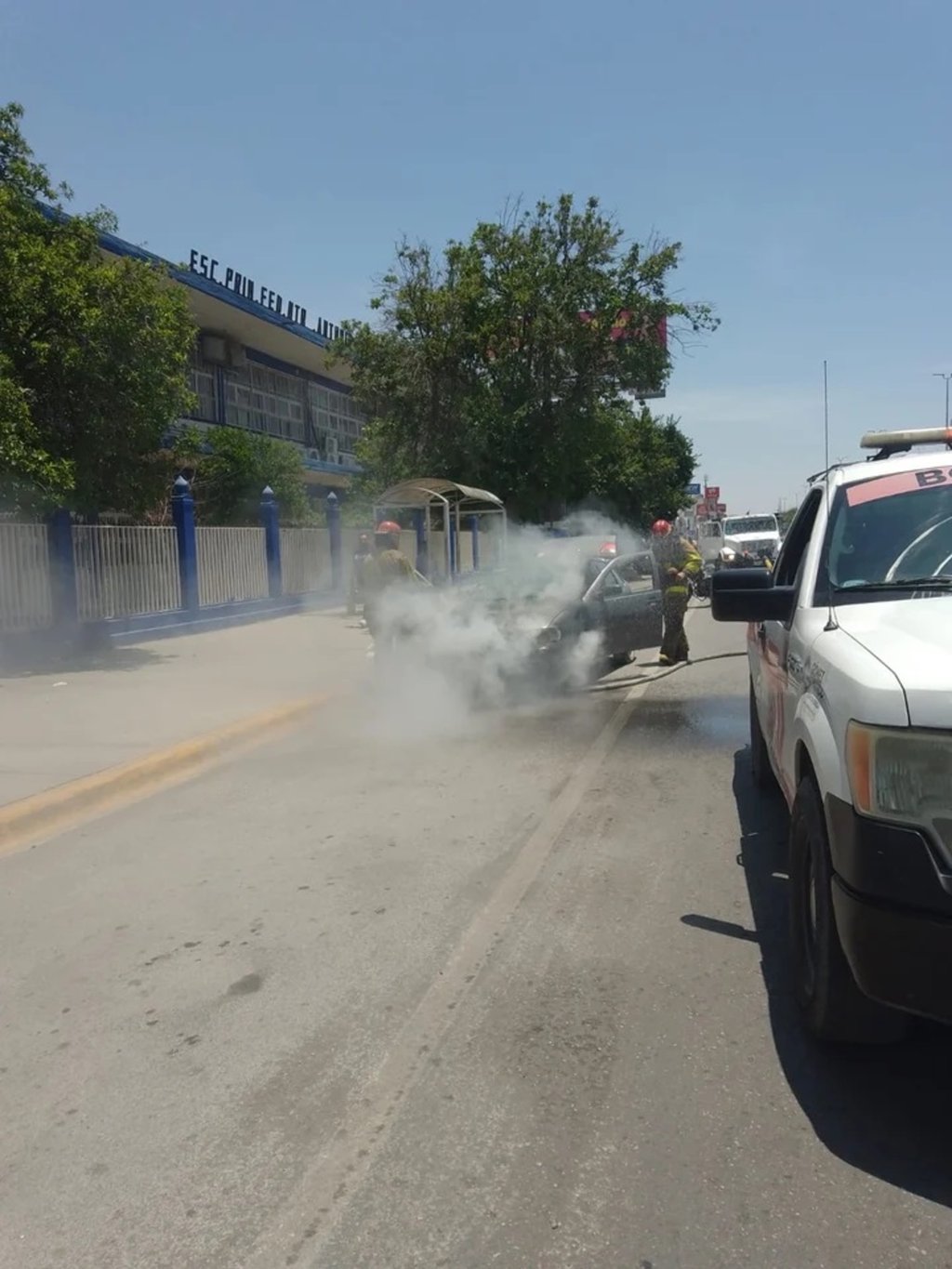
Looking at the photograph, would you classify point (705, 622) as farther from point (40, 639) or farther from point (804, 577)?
point (804, 577)

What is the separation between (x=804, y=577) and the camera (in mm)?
4453

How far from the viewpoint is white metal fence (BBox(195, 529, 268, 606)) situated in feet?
61.4

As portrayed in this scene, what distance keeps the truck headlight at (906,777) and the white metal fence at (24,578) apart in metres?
12.9

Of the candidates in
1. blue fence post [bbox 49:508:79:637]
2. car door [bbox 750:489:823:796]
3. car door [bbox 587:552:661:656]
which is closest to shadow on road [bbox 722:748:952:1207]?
car door [bbox 750:489:823:796]

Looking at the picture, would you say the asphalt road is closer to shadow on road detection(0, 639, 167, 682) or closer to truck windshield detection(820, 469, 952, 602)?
truck windshield detection(820, 469, 952, 602)

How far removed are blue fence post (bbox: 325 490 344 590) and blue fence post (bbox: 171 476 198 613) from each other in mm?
6837

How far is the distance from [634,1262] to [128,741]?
7125 mm

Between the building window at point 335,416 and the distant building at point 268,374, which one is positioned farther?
the building window at point 335,416

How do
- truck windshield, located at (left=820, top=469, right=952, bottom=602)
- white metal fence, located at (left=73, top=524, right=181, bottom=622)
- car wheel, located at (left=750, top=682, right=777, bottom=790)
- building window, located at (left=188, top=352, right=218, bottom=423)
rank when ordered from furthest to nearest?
building window, located at (left=188, top=352, right=218, bottom=423) → white metal fence, located at (left=73, top=524, right=181, bottom=622) → car wheel, located at (left=750, top=682, right=777, bottom=790) → truck windshield, located at (left=820, top=469, right=952, bottom=602)

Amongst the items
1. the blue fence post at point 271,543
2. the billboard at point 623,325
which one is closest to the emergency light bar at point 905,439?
the blue fence post at point 271,543

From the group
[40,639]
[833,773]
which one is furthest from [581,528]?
[833,773]

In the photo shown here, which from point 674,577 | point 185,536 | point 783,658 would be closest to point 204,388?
point 185,536

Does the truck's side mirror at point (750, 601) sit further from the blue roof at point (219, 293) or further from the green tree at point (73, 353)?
the blue roof at point (219, 293)

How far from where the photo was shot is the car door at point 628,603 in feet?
38.5
